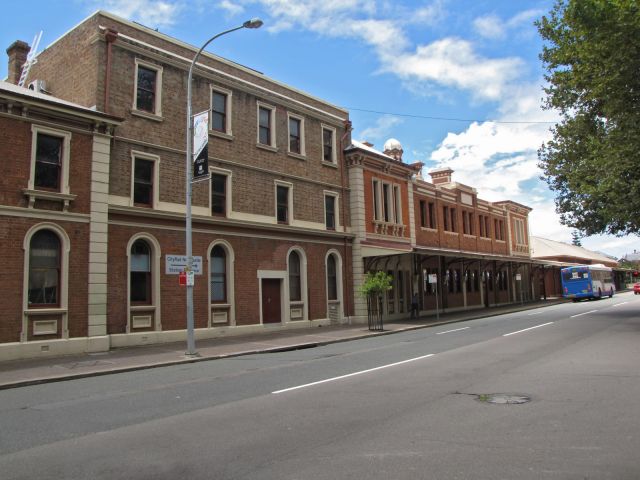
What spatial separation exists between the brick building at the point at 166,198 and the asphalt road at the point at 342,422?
548 cm

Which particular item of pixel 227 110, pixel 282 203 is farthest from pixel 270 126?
pixel 282 203

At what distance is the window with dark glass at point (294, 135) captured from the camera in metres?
25.0

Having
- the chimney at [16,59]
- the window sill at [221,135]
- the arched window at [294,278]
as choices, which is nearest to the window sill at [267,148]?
the window sill at [221,135]

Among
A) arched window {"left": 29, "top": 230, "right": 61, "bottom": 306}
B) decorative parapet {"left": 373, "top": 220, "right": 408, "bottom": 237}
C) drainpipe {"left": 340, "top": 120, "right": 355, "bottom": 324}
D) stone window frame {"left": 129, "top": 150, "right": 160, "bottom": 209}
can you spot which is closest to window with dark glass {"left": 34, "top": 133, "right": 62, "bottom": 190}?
arched window {"left": 29, "top": 230, "right": 61, "bottom": 306}

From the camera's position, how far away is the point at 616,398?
25.4 ft

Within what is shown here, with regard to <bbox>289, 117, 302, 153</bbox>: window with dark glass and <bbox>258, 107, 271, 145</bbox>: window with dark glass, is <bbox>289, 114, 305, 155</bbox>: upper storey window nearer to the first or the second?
<bbox>289, 117, 302, 153</bbox>: window with dark glass

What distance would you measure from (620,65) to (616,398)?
1351 centimetres

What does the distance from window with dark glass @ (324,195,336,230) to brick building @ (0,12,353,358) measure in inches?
2.9

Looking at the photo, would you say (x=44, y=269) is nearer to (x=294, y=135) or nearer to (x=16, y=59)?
(x=16, y=59)

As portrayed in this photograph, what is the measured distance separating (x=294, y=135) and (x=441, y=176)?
1989 centimetres

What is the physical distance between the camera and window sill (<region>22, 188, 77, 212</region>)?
1534 centimetres

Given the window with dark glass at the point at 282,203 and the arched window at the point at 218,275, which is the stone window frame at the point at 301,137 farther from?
the arched window at the point at 218,275

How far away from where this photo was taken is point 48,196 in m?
15.7

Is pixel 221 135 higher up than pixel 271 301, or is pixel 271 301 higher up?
pixel 221 135
